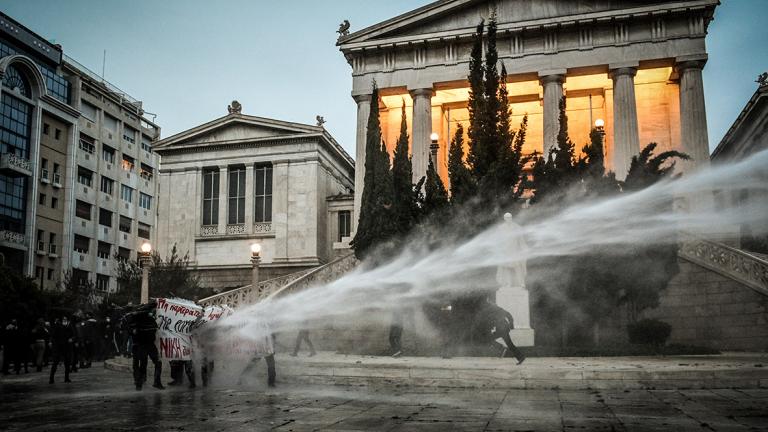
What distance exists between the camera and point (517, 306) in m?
19.2

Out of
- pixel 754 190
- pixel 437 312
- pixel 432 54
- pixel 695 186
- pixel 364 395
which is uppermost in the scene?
pixel 432 54

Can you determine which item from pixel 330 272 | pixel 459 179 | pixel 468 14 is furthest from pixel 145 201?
pixel 459 179

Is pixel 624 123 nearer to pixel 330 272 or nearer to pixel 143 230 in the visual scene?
pixel 330 272

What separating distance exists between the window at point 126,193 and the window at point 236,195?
82.8ft

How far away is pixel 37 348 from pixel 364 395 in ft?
58.4

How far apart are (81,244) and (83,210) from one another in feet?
9.80

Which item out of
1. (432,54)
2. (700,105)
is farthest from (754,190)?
(432,54)

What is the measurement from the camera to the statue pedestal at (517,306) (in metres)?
19.2

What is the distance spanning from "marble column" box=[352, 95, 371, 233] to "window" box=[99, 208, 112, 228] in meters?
32.4

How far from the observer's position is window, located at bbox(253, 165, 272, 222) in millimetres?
45375

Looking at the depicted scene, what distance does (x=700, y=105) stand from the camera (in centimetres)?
3600

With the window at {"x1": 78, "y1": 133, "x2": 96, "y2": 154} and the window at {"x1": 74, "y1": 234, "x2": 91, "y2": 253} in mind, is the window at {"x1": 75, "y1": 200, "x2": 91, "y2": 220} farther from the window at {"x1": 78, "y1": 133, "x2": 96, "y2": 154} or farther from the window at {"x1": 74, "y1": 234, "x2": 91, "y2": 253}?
the window at {"x1": 78, "y1": 133, "x2": 96, "y2": 154}

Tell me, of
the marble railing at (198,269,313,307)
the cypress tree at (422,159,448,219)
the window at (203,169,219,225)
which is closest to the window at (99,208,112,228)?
the window at (203,169,219,225)

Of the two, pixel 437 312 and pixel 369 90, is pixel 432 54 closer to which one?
pixel 369 90
